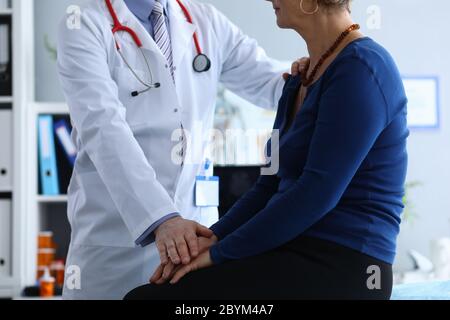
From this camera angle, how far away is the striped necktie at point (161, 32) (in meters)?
1.58

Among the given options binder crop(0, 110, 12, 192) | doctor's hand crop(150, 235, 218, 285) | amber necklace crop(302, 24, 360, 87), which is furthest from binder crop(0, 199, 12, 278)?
amber necklace crop(302, 24, 360, 87)

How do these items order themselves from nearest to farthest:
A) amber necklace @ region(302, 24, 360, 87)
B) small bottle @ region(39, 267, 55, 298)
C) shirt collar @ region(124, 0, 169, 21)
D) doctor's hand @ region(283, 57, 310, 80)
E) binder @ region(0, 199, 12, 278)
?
amber necklace @ region(302, 24, 360, 87), doctor's hand @ region(283, 57, 310, 80), shirt collar @ region(124, 0, 169, 21), small bottle @ region(39, 267, 55, 298), binder @ region(0, 199, 12, 278)

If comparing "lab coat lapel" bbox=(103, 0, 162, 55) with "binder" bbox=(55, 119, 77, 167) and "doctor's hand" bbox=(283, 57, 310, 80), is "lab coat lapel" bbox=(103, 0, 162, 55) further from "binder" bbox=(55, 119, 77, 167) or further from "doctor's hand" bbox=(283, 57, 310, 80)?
"binder" bbox=(55, 119, 77, 167)

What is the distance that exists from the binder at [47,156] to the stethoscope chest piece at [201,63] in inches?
63.1

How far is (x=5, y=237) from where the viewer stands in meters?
3.00

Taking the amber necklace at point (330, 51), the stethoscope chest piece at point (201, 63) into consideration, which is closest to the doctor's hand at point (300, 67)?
the amber necklace at point (330, 51)

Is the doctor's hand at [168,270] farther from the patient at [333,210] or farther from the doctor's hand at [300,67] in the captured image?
the doctor's hand at [300,67]

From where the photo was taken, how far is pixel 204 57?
1603 mm

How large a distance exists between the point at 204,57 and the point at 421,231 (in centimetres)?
216

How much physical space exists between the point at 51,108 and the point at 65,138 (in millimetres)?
147

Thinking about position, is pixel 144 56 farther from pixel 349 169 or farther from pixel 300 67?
pixel 349 169

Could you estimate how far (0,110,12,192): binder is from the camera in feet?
9.85

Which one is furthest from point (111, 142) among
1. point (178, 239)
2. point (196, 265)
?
point (196, 265)
